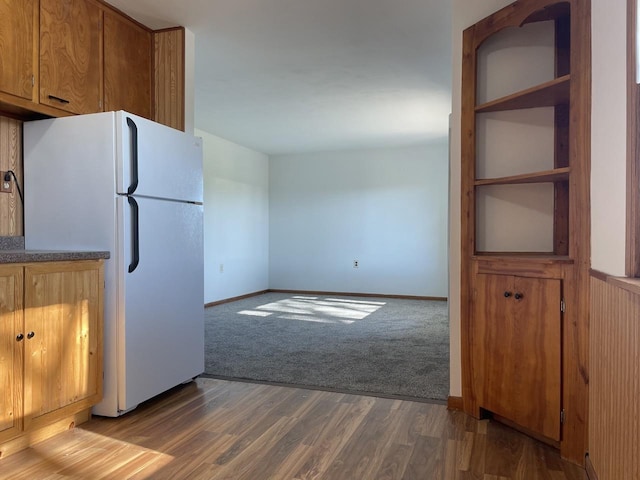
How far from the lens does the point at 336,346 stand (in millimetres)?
3885

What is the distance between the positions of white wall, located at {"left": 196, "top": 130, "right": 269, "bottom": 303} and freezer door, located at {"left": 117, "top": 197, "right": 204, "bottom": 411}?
3258 millimetres

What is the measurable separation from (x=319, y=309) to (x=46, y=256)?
415cm

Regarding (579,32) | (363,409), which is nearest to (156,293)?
(363,409)

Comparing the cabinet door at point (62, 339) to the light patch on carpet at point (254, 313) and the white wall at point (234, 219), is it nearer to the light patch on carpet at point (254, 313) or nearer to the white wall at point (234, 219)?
the light patch on carpet at point (254, 313)

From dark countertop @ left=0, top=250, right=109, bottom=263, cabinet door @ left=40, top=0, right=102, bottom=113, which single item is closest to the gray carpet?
dark countertop @ left=0, top=250, right=109, bottom=263

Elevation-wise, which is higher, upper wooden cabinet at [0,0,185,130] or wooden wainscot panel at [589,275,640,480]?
upper wooden cabinet at [0,0,185,130]

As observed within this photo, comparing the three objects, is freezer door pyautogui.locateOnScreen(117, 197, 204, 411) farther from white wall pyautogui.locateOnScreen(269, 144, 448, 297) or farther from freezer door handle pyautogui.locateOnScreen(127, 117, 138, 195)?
white wall pyautogui.locateOnScreen(269, 144, 448, 297)

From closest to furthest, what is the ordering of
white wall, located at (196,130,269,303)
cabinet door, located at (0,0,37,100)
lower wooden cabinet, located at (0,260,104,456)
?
lower wooden cabinet, located at (0,260,104,456), cabinet door, located at (0,0,37,100), white wall, located at (196,130,269,303)

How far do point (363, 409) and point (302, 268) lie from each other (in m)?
5.21

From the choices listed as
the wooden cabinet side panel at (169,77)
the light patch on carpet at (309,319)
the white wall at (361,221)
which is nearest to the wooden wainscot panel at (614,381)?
the wooden cabinet side panel at (169,77)

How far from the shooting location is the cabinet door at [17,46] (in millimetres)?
2176

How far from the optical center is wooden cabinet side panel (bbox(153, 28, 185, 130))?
9.98 feet

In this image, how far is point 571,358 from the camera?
75.7 inches

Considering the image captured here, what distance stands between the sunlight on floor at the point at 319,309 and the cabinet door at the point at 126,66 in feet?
9.71
